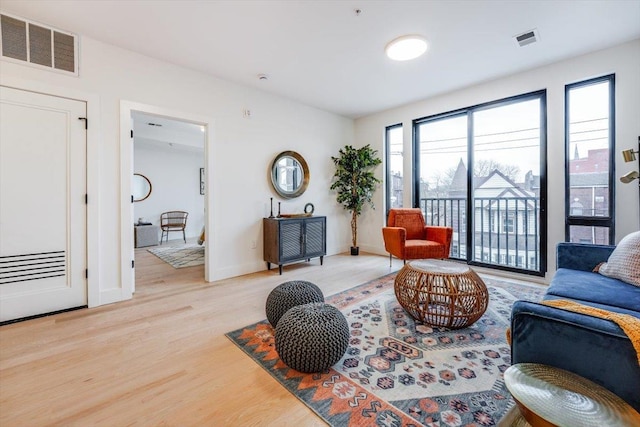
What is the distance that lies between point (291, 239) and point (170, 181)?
4.98 m

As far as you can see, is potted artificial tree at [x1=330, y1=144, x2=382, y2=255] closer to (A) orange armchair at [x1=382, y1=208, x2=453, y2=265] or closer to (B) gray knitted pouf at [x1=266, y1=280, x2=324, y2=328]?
(A) orange armchair at [x1=382, y1=208, x2=453, y2=265]

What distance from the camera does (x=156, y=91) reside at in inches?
119

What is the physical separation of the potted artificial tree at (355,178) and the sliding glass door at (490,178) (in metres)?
0.82

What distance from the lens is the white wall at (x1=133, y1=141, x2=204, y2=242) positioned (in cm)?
670

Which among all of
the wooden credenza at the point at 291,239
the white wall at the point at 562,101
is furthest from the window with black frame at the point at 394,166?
the wooden credenza at the point at 291,239

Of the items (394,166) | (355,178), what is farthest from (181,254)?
(394,166)

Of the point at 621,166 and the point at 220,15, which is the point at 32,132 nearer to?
the point at 220,15

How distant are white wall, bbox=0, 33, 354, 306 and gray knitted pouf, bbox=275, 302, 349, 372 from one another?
7.20 ft

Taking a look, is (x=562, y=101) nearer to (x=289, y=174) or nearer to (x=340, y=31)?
(x=340, y=31)

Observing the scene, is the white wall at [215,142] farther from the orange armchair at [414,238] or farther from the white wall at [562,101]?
the white wall at [562,101]

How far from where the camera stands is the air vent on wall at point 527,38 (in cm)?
258

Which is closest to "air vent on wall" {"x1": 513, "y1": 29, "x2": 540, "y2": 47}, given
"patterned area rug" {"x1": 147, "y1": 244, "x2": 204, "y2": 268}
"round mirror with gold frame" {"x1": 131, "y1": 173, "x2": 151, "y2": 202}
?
"patterned area rug" {"x1": 147, "y1": 244, "x2": 204, "y2": 268}

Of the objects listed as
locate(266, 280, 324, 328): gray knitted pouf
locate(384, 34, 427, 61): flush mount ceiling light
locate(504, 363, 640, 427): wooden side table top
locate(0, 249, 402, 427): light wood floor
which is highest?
locate(384, 34, 427, 61): flush mount ceiling light

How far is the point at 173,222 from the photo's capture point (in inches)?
282
